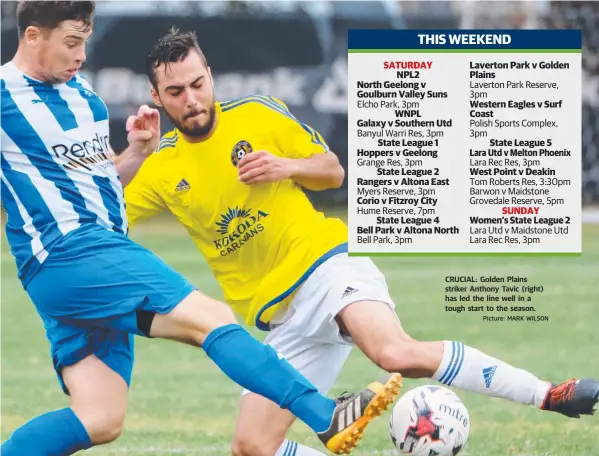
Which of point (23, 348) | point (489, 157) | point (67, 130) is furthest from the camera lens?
point (23, 348)

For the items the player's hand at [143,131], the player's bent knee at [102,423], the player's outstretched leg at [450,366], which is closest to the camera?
the player's bent knee at [102,423]

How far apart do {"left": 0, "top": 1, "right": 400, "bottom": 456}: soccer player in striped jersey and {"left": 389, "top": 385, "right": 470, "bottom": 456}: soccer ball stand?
0.68 metres

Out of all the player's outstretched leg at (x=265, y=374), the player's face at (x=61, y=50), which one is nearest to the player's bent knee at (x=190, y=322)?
the player's outstretched leg at (x=265, y=374)

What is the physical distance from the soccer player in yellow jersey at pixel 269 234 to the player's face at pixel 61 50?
57 centimetres

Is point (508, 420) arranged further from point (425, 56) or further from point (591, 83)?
point (591, 83)

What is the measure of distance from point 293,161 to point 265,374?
3.89 ft

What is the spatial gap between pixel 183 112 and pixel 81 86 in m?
0.55

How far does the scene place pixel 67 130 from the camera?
457 centimetres

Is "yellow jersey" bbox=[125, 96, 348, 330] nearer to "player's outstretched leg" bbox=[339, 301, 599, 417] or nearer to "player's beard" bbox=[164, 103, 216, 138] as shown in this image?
"player's beard" bbox=[164, 103, 216, 138]

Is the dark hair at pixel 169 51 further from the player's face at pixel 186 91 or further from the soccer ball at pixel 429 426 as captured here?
the soccer ball at pixel 429 426

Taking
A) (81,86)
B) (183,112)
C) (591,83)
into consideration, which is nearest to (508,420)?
(183,112)

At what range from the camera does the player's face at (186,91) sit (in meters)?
5.09

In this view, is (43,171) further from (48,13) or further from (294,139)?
(294,139)

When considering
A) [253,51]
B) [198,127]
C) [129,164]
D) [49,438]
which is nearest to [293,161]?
[198,127]
